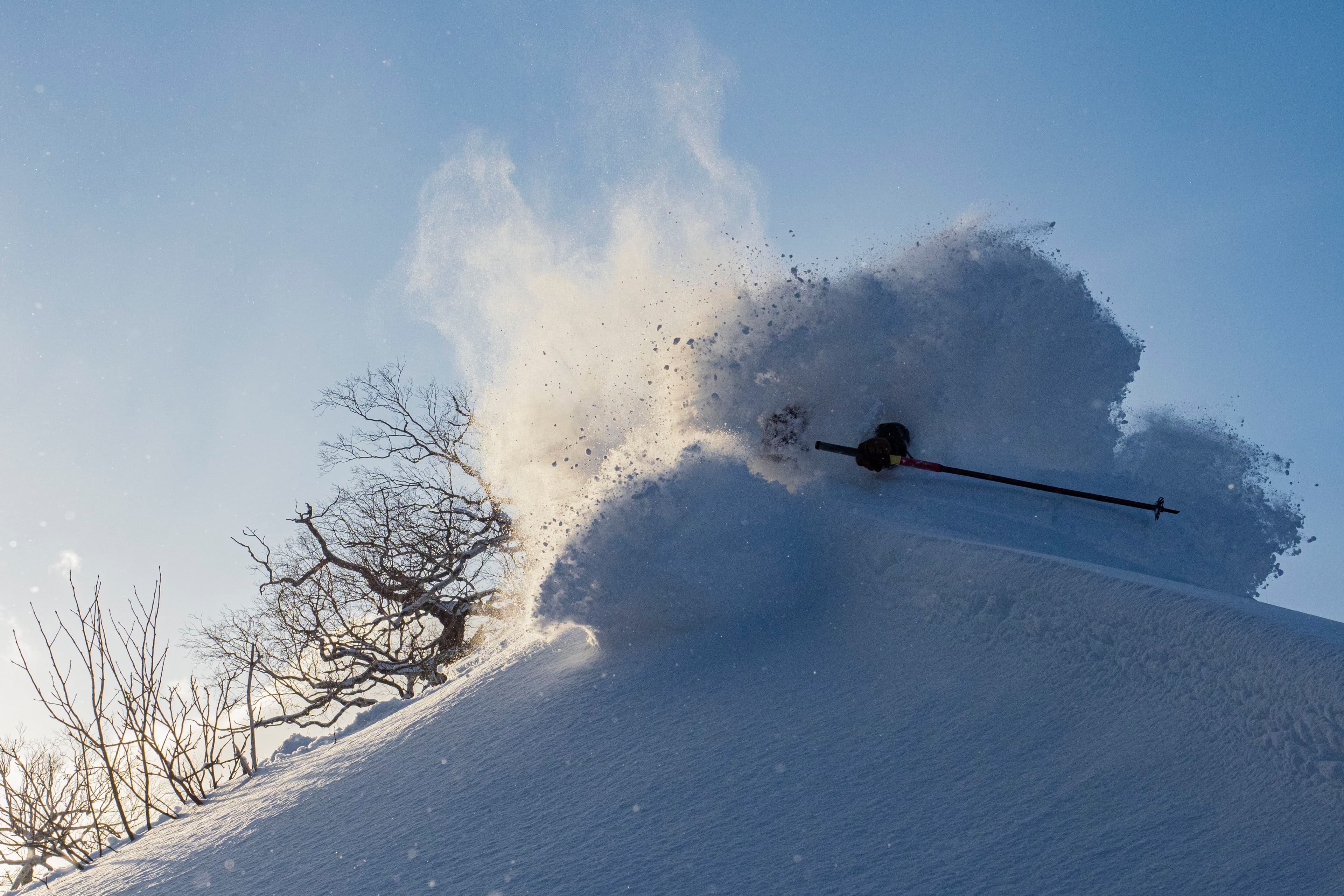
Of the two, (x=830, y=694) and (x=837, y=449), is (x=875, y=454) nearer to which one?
(x=837, y=449)

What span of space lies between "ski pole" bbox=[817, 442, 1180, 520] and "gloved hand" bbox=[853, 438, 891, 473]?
33 millimetres

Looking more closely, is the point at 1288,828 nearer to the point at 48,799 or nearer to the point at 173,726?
the point at 173,726

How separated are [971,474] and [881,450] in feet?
2.44

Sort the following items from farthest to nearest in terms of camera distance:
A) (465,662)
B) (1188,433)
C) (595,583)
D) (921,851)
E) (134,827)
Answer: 1. (1188,433)
2. (465,662)
3. (134,827)
4. (595,583)
5. (921,851)

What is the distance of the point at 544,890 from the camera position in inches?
81.4

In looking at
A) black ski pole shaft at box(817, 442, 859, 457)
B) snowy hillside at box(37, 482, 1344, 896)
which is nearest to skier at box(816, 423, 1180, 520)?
black ski pole shaft at box(817, 442, 859, 457)

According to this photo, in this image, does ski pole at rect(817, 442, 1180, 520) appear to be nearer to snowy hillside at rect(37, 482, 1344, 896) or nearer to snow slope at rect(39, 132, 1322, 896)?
snow slope at rect(39, 132, 1322, 896)

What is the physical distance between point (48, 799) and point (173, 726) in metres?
0.80

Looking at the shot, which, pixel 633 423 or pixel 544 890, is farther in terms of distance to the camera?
pixel 633 423

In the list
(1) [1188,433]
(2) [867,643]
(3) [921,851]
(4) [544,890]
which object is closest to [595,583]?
(2) [867,643]

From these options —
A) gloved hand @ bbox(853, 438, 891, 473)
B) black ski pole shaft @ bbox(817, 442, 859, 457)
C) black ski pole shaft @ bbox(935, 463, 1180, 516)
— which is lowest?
black ski pole shaft @ bbox(935, 463, 1180, 516)

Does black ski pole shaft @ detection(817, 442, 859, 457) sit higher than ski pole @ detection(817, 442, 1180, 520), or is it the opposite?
black ski pole shaft @ detection(817, 442, 859, 457)

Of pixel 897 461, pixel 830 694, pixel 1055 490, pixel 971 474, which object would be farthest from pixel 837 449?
pixel 830 694

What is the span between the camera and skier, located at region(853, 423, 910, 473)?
5.67 meters
